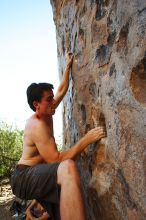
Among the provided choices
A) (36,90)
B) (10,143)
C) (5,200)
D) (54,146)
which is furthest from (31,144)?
(10,143)

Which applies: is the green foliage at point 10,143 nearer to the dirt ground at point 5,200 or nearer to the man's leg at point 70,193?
the dirt ground at point 5,200

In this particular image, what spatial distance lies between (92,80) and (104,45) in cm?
51

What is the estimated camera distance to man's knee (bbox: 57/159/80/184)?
155 inches

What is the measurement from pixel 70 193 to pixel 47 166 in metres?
0.47

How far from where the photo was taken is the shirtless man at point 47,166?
392cm

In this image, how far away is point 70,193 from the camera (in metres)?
3.91

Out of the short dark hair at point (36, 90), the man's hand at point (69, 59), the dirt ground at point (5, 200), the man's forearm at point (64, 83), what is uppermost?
the man's hand at point (69, 59)

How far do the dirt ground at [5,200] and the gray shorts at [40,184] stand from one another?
548 cm

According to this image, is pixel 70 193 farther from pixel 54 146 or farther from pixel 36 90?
pixel 36 90

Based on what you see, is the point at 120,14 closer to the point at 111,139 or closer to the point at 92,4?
the point at 92,4

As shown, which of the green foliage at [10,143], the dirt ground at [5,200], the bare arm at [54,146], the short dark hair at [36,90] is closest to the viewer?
the bare arm at [54,146]

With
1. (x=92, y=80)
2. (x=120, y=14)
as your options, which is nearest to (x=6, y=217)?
(x=92, y=80)

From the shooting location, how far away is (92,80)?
4461mm

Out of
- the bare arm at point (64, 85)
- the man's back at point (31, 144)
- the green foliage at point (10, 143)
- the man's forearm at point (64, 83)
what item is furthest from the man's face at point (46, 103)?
the green foliage at point (10, 143)
